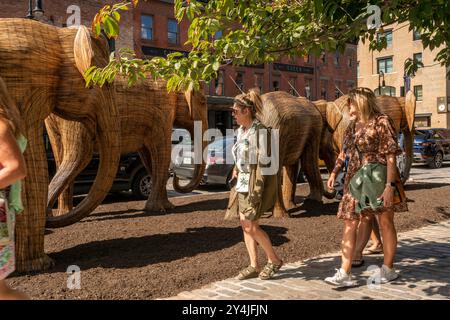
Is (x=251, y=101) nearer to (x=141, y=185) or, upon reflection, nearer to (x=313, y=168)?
(x=313, y=168)

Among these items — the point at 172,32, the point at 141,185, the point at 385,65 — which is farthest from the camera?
the point at 385,65

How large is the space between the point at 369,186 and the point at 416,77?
148ft

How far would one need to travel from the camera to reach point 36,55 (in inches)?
191

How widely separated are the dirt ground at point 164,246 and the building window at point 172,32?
2406 centimetres

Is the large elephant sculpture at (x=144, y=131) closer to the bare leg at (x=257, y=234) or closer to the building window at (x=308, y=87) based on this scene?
the bare leg at (x=257, y=234)

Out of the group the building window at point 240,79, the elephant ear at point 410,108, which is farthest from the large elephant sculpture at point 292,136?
the building window at point 240,79

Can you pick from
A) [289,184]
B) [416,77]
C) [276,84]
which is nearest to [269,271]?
[289,184]

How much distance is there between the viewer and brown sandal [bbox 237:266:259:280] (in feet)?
15.9

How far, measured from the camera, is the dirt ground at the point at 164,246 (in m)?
4.56

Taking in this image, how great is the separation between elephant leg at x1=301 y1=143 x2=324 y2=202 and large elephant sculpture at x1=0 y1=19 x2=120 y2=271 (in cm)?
497

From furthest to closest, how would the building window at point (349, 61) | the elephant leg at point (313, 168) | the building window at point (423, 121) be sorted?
1. the building window at point (349, 61)
2. the building window at point (423, 121)
3. the elephant leg at point (313, 168)

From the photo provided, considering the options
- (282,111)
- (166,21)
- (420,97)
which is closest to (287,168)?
(282,111)

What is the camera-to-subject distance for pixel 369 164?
184 inches

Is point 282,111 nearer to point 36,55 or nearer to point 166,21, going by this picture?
point 36,55
